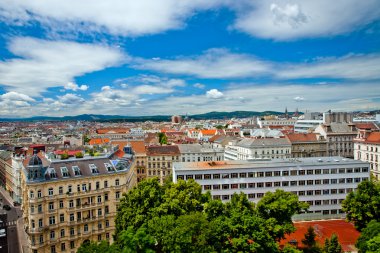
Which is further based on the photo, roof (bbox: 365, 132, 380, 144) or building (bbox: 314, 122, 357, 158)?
building (bbox: 314, 122, 357, 158)

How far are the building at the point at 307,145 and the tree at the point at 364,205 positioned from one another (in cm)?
5837

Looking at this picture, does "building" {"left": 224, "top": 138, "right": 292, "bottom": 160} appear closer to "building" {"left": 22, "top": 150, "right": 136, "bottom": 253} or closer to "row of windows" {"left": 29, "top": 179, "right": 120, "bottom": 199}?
"building" {"left": 22, "top": 150, "right": 136, "bottom": 253}

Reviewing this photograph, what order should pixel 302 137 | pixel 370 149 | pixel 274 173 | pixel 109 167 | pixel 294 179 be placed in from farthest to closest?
pixel 302 137, pixel 370 149, pixel 294 179, pixel 274 173, pixel 109 167

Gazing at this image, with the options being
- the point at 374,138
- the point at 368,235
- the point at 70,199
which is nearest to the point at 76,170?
the point at 70,199

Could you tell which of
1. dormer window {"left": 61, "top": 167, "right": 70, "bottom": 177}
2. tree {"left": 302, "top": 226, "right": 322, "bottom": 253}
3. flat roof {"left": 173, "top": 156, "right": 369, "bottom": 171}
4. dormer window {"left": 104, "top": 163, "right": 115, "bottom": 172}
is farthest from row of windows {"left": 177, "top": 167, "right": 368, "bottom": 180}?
dormer window {"left": 61, "top": 167, "right": 70, "bottom": 177}

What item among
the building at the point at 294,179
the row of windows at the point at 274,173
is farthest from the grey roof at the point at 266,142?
the row of windows at the point at 274,173

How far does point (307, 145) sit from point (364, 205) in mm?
65188

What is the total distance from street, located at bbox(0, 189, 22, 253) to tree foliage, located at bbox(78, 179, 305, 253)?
1201 inches

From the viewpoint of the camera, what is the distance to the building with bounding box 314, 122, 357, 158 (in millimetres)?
126062

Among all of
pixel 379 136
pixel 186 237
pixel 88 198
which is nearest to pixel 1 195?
pixel 88 198

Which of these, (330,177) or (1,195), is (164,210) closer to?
(330,177)

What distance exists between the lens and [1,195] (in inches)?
4446

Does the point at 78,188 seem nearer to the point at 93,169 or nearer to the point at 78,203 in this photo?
the point at 78,203

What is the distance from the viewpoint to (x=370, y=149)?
10412cm
